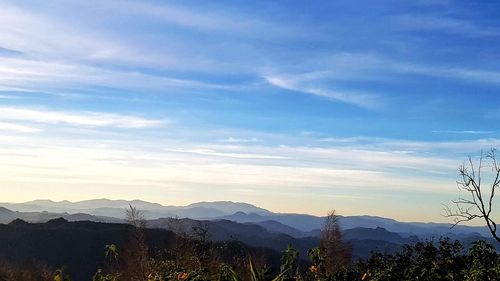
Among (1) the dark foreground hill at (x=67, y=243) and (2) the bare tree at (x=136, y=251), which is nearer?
(2) the bare tree at (x=136, y=251)

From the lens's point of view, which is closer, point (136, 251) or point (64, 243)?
point (136, 251)

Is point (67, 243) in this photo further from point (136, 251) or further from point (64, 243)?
point (136, 251)

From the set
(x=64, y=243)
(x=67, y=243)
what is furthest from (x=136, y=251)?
(x=64, y=243)

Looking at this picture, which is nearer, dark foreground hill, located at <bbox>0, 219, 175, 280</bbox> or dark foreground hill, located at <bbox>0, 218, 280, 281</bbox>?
dark foreground hill, located at <bbox>0, 218, 280, 281</bbox>

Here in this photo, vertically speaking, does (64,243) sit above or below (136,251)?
below

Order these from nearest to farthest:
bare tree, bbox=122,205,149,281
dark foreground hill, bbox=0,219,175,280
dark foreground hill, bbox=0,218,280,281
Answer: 1. bare tree, bbox=122,205,149,281
2. dark foreground hill, bbox=0,218,280,281
3. dark foreground hill, bbox=0,219,175,280

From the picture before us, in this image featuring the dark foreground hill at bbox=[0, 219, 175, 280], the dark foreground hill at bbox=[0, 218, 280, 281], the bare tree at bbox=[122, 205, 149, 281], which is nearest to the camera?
the bare tree at bbox=[122, 205, 149, 281]

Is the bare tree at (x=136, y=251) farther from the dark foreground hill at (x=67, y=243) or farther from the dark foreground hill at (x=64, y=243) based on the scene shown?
the dark foreground hill at (x=64, y=243)

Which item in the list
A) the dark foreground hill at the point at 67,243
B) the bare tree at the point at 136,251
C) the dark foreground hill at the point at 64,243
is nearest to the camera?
the bare tree at the point at 136,251

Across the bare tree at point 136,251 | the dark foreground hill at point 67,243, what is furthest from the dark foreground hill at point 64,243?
the bare tree at point 136,251

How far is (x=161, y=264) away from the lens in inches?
599

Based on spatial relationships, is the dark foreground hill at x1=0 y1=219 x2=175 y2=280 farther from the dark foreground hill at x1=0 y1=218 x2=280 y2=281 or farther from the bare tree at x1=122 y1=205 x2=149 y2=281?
the bare tree at x1=122 y1=205 x2=149 y2=281

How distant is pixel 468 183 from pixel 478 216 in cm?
103

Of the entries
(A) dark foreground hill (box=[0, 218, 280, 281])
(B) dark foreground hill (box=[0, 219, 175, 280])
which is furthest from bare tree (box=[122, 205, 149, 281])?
(B) dark foreground hill (box=[0, 219, 175, 280])
